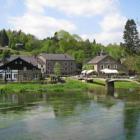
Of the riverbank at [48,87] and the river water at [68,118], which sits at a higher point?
the riverbank at [48,87]

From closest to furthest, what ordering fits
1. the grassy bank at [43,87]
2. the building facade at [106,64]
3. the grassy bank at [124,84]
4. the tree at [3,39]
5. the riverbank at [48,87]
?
1. the riverbank at [48,87]
2. the grassy bank at [43,87]
3. the grassy bank at [124,84]
4. the building facade at [106,64]
5. the tree at [3,39]

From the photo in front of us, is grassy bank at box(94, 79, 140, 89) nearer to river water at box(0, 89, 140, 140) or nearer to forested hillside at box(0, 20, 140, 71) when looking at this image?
river water at box(0, 89, 140, 140)

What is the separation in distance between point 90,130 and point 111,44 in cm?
15786

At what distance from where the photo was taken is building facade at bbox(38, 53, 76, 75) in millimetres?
127000

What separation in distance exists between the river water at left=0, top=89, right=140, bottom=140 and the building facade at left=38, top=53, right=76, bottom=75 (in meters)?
63.9

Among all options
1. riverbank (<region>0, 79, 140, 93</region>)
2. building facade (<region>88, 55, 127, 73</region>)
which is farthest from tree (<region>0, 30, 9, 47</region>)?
riverbank (<region>0, 79, 140, 93</region>)

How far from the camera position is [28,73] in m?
92.6

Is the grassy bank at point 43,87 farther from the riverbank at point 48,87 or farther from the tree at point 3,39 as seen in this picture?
the tree at point 3,39

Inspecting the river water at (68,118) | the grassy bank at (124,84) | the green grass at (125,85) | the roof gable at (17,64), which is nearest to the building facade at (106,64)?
the grassy bank at (124,84)

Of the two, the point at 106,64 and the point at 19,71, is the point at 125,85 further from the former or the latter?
the point at 106,64

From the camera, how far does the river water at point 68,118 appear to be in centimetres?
3462

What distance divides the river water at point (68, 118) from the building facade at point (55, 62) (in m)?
63.9

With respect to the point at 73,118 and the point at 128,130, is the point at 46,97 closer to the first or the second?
the point at 73,118

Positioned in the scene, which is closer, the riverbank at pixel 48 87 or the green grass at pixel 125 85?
the riverbank at pixel 48 87
